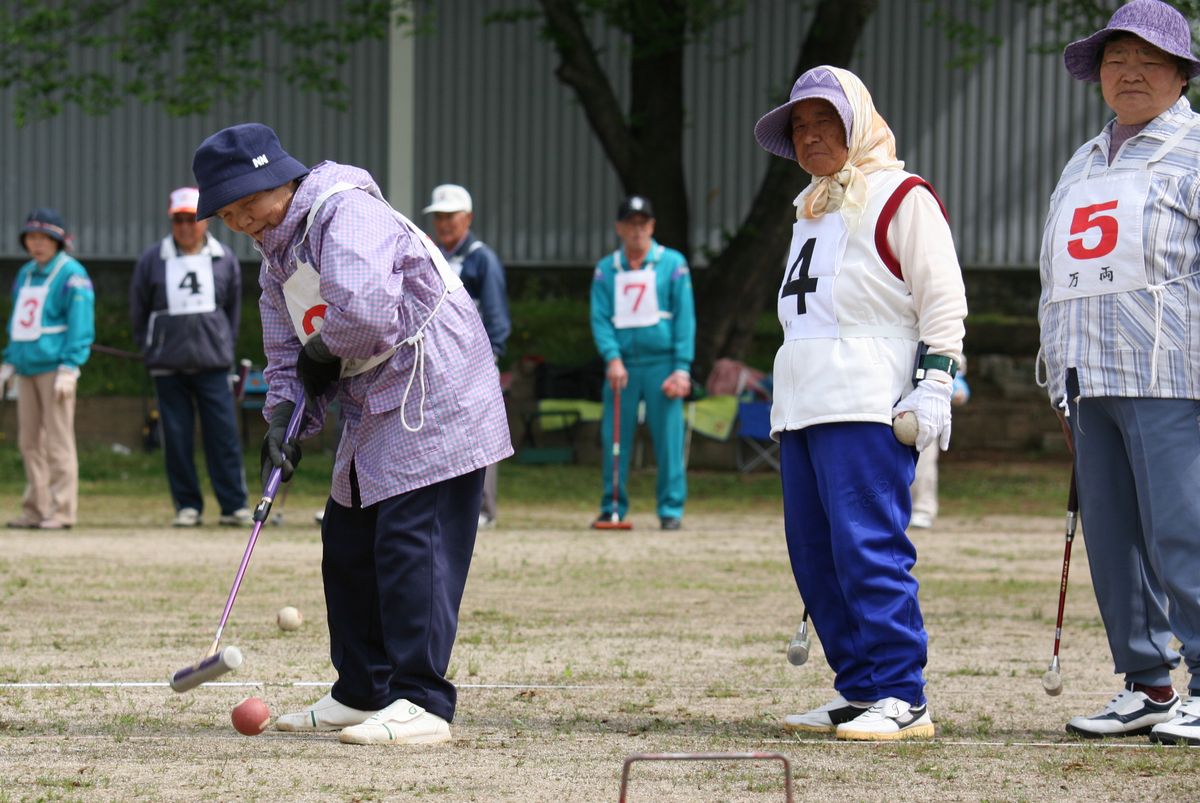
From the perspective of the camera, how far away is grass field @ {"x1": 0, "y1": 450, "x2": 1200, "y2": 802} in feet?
14.6

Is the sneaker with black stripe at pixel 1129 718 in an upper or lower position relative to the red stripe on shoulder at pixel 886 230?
lower

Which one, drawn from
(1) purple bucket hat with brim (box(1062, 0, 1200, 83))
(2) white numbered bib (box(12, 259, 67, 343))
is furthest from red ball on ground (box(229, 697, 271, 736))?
(2) white numbered bib (box(12, 259, 67, 343))

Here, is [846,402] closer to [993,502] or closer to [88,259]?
[993,502]

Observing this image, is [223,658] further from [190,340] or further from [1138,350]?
[190,340]

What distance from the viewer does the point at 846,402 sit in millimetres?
5070

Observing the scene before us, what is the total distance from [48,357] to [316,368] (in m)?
6.86

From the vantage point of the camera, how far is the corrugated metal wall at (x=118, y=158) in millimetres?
21781

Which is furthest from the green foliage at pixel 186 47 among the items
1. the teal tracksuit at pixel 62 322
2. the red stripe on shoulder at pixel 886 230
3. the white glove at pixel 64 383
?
the red stripe on shoulder at pixel 886 230

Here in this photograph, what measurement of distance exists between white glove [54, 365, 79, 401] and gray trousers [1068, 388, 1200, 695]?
24.6ft

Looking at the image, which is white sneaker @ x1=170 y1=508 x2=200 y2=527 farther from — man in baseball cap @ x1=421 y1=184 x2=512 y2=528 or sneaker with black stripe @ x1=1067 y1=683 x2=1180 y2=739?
sneaker with black stripe @ x1=1067 y1=683 x2=1180 y2=739

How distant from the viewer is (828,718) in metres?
5.13

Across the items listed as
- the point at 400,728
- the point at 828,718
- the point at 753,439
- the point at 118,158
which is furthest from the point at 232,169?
the point at 118,158

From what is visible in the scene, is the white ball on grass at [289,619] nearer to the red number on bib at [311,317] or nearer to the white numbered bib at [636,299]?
the red number on bib at [311,317]

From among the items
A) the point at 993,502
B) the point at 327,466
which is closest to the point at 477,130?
the point at 327,466
